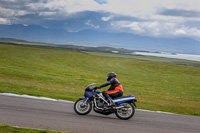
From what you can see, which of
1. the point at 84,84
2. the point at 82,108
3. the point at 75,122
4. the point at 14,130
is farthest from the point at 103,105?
the point at 84,84

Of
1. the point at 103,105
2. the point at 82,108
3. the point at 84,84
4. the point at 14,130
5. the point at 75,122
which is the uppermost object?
the point at 103,105

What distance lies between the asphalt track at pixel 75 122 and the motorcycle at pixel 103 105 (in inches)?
12.0

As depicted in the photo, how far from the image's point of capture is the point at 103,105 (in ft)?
35.1

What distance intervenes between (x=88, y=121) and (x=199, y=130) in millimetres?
5009

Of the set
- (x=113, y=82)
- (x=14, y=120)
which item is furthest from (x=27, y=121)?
(x=113, y=82)

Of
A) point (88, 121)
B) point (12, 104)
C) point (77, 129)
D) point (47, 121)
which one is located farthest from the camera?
point (12, 104)

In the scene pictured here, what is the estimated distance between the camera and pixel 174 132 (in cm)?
916

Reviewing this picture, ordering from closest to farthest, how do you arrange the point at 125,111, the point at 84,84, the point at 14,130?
the point at 14,130 < the point at 125,111 < the point at 84,84

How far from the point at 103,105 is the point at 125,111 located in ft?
3.69

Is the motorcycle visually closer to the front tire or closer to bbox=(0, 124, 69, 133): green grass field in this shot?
the front tire

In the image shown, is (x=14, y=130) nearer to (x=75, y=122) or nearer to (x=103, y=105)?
(x=75, y=122)

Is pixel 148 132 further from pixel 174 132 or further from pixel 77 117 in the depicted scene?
pixel 77 117

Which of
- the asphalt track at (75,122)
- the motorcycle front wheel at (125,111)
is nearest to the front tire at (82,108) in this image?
the asphalt track at (75,122)

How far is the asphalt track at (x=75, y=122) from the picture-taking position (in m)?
8.53
